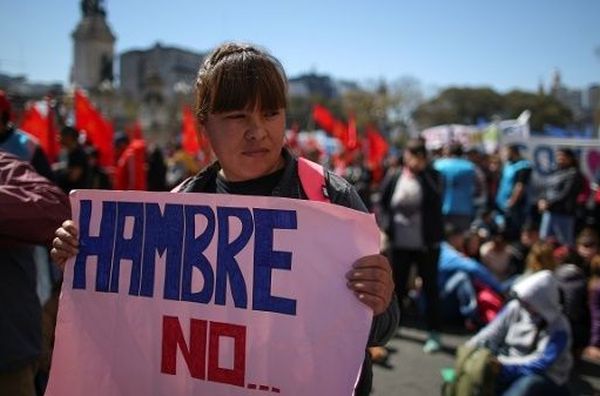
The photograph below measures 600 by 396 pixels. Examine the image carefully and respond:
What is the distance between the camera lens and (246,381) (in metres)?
1.37

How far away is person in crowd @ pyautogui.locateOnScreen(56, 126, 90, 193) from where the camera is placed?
16.6ft

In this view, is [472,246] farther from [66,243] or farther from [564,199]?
[66,243]

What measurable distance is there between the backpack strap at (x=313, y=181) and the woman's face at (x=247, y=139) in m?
0.08

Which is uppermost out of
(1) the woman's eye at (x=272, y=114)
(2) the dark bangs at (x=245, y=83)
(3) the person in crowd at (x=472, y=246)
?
(2) the dark bangs at (x=245, y=83)

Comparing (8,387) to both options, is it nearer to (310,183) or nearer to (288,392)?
(288,392)

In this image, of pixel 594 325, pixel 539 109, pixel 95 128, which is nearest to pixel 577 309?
pixel 594 325

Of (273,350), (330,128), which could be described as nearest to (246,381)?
(273,350)

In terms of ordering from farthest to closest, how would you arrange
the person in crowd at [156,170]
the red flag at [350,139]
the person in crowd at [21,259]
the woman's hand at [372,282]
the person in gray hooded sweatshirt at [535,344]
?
the red flag at [350,139] < the person in crowd at [156,170] < the person in gray hooded sweatshirt at [535,344] < the person in crowd at [21,259] < the woman's hand at [372,282]

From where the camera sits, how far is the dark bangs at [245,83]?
56.2 inches

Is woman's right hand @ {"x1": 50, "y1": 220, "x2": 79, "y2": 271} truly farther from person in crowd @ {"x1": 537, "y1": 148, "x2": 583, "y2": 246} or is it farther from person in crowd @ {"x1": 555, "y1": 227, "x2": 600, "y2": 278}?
person in crowd @ {"x1": 537, "y1": 148, "x2": 583, "y2": 246}

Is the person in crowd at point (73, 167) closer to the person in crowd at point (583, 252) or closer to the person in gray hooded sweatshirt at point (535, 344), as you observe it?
the person in gray hooded sweatshirt at point (535, 344)

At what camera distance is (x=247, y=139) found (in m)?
1.45

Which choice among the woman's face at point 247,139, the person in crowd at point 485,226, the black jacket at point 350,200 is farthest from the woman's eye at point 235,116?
the person in crowd at point 485,226

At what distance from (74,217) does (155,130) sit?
58556 millimetres
